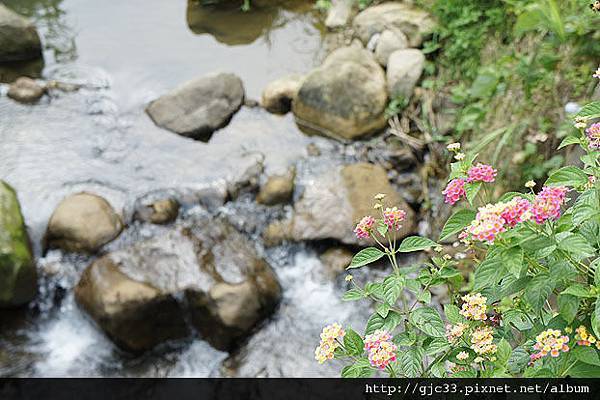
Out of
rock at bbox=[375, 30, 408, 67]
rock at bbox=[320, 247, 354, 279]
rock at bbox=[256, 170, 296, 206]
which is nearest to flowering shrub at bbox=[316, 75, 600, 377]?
rock at bbox=[320, 247, 354, 279]

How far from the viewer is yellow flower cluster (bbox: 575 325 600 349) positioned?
1.10 metres

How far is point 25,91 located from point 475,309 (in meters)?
4.87

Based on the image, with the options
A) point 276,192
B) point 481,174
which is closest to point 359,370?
point 481,174

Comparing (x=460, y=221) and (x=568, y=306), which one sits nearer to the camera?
(x=568, y=306)

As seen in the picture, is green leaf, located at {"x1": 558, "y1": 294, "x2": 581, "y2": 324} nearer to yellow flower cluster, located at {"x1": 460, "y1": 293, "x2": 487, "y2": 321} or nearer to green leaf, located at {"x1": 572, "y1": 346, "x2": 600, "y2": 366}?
green leaf, located at {"x1": 572, "y1": 346, "x2": 600, "y2": 366}

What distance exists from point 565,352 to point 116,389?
286 centimetres

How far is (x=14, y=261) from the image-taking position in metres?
3.57

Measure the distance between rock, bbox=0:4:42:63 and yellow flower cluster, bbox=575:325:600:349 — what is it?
18.3ft

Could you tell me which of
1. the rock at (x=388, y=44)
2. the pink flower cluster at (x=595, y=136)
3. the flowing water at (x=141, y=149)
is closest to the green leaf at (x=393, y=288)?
the pink flower cluster at (x=595, y=136)

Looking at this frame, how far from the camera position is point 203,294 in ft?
11.4

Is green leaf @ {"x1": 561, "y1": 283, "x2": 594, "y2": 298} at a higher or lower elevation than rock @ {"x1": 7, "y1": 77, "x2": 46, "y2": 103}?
higher

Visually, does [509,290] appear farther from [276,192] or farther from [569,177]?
[276,192]

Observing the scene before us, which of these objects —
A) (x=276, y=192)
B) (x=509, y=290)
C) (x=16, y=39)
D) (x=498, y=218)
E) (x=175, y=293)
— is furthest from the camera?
(x=16, y=39)

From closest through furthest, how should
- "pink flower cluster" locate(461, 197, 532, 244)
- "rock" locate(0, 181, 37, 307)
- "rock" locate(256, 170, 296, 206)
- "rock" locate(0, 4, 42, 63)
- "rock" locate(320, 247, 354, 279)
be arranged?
1. "pink flower cluster" locate(461, 197, 532, 244)
2. "rock" locate(0, 181, 37, 307)
3. "rock" locate(320, 247, 354, 279)
4. "rock" locate(256, 170, 296, 206)
5. "rock" locate(0, 4, 42, 63)
